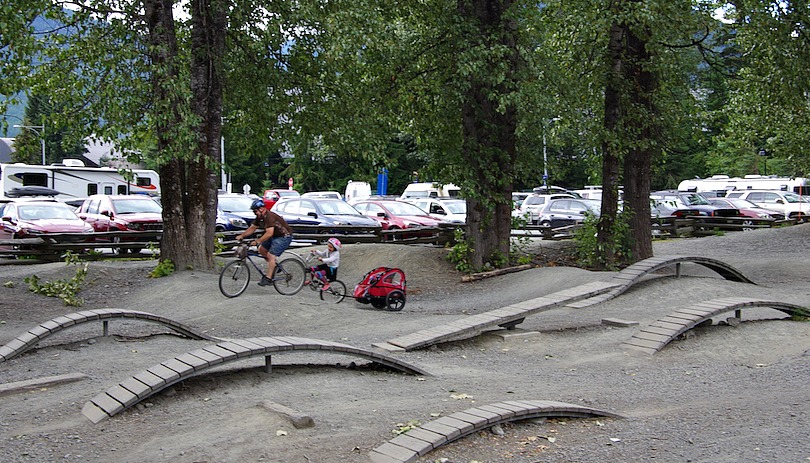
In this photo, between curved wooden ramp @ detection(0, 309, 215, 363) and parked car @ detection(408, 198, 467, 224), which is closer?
curved wooden ramp @ detection(0, 309, 215, 363)

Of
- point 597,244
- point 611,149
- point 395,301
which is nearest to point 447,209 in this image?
point 597,244

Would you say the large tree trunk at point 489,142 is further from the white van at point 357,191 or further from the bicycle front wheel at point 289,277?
the white van at point 357,191

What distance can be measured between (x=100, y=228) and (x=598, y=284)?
1748cm

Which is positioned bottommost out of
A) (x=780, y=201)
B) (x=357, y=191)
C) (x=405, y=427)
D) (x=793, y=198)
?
(x=405, y=427)

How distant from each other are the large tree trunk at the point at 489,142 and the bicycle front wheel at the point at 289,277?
500 cm

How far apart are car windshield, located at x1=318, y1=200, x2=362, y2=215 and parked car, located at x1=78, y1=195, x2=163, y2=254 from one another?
560 centimetres

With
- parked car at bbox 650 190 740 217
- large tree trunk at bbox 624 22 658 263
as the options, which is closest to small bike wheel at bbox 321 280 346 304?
large tree trunk at bbox 624 22 658 263

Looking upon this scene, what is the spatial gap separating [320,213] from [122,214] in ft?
21.4

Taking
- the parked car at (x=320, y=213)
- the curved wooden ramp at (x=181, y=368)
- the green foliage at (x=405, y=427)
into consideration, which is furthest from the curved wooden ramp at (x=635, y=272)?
the parked car at (x=320, y=213)

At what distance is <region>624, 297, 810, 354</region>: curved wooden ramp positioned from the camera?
9773 mm

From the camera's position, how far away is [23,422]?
648 cm

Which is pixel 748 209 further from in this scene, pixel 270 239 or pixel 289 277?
pixel 270 239

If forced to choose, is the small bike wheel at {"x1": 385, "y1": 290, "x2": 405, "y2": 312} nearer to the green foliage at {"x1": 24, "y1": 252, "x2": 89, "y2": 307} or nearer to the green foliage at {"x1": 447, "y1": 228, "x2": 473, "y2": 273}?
the green foliage at {"x1": 447, "y1": 228, "x2": 473, "y2": 273}

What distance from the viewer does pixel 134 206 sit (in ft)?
87.8
